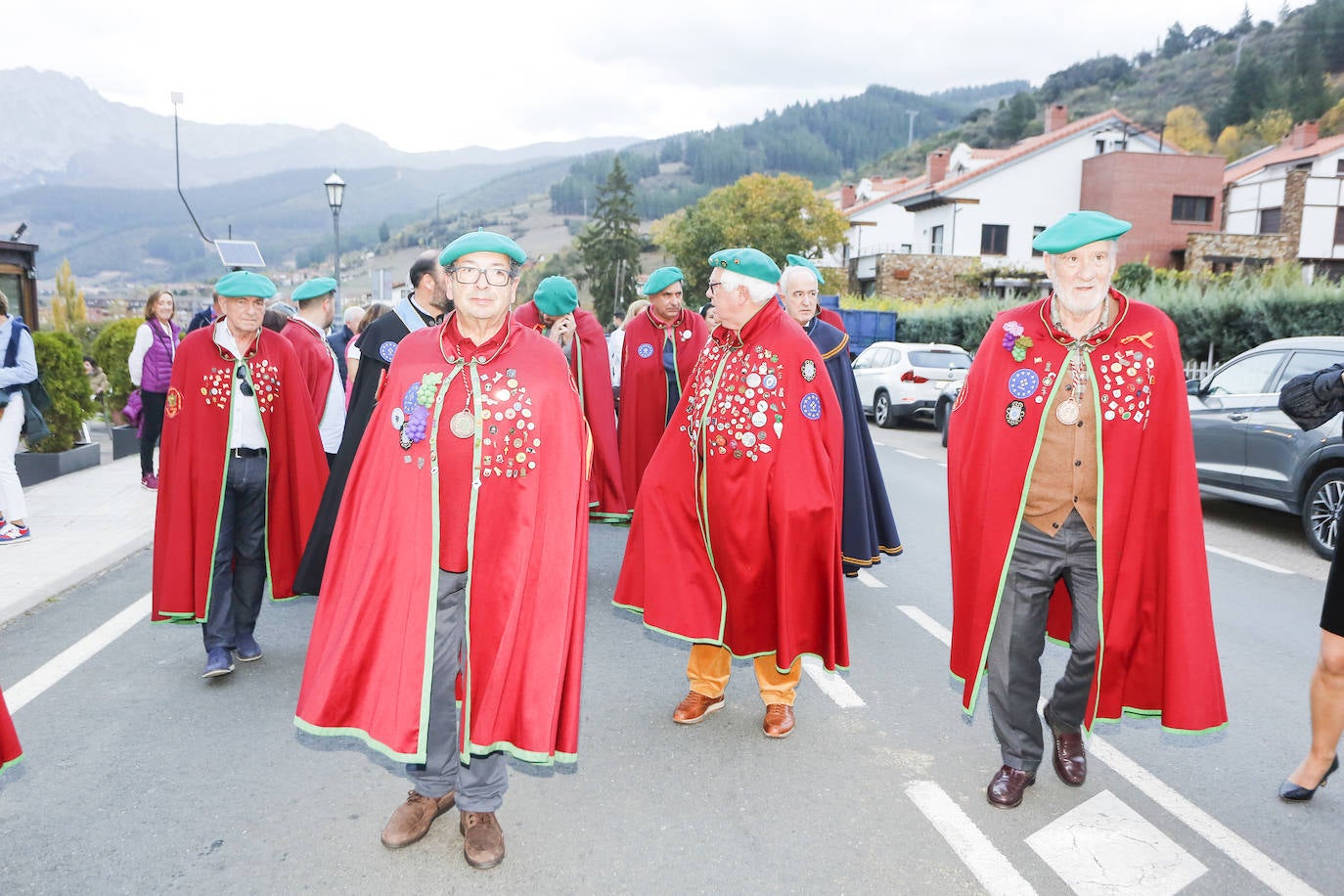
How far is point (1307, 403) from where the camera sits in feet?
11.0

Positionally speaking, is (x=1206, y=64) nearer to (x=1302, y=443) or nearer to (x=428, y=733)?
(x=1302, y=443)

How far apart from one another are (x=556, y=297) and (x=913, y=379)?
12338mm

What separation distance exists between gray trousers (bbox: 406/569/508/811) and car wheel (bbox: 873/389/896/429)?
1536 cm

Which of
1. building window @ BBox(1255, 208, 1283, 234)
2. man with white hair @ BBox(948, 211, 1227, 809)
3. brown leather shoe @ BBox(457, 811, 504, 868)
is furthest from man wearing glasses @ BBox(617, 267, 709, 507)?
building window @ BBox(1255, 208, 1283, 234)

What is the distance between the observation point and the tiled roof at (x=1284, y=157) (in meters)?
46.1

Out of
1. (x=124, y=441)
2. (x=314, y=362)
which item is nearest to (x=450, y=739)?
(x=314, y=362)

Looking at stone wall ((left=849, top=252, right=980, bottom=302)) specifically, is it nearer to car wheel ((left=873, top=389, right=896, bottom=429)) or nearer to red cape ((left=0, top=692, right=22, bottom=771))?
car wheel ((left=873, top=389, right=896, bottom=429))

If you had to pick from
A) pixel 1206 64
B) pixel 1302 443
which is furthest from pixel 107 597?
pixel 1206 64

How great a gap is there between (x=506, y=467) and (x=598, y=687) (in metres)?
2.12

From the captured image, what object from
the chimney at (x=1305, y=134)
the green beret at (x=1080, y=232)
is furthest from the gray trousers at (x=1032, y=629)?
the chimney at (x=1305, y=134)

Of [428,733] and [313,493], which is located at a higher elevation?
[313,493]

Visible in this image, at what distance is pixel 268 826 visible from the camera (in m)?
3.48

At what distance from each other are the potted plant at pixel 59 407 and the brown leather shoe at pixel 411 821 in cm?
939

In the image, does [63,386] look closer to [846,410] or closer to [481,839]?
[846,410]
